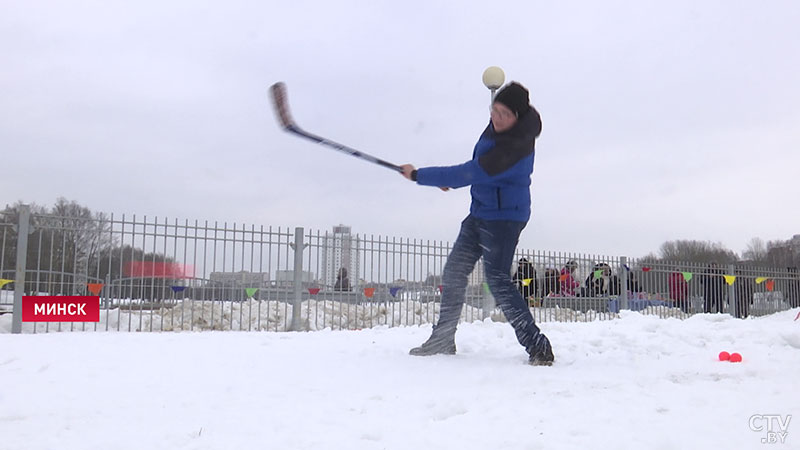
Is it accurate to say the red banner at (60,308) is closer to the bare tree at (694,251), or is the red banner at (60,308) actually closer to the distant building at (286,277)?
the distant building at (286,277)

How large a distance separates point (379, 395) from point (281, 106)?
249 cm

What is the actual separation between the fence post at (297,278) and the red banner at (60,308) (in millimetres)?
2748

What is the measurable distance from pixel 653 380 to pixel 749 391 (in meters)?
0.50

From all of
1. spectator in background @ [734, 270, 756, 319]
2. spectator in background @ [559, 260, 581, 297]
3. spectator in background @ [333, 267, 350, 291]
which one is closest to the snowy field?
spectator in background @ [333, 267, 350, 291]

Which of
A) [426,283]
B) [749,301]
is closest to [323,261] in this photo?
[426,283]

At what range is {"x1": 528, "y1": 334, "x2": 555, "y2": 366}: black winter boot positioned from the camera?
4148 millimetres

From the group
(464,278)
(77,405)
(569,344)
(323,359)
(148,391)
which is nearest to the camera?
(77,405)

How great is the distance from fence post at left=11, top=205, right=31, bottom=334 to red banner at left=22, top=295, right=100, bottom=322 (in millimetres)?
122

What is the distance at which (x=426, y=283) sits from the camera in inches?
441

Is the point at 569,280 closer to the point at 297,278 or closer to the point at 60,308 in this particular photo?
the point at 297,278

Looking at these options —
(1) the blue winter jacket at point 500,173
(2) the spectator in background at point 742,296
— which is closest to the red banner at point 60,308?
(1) the blue winter jacket at point 500,173

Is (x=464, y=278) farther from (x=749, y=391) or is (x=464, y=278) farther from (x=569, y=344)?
(x=749, y=391)

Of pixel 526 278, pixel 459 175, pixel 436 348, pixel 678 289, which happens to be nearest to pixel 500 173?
pixel 459 175

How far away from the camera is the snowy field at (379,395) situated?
2.57m
